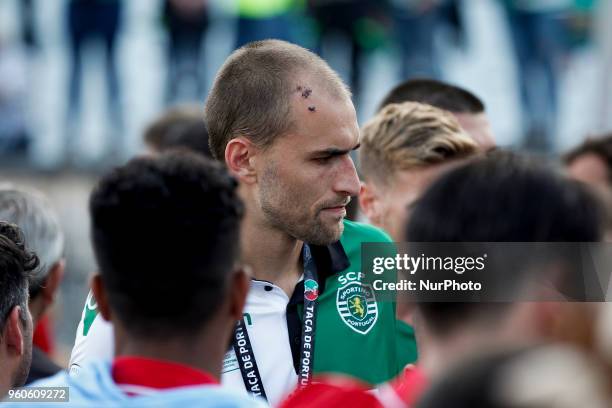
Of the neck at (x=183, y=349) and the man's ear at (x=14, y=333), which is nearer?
the neck at (x=183, y=349)

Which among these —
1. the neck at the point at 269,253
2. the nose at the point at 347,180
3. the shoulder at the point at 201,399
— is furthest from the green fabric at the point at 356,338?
the shoulder at the point at 201,399

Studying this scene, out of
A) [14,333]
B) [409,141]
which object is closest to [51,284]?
[14,333]

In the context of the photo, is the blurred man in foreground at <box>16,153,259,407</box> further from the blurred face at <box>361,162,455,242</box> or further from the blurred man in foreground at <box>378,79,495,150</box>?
the blurred man in foreground at <box>378,79,495,150</box>

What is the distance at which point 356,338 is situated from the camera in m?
3.22

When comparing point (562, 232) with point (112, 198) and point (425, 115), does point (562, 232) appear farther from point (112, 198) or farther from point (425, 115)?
point (425, 115)

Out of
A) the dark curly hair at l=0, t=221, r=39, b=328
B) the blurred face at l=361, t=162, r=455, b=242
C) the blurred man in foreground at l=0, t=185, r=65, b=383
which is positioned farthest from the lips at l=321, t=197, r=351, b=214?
the blurred man in foreground at l=0, t=185, r=65, b=383

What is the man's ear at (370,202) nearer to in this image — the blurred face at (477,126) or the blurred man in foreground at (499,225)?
the blurred face at (477,126)

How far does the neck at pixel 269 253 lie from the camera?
3.30 meters

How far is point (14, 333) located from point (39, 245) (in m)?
1.14

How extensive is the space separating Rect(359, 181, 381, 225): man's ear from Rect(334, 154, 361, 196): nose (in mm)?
839

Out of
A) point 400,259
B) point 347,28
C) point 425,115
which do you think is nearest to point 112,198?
point 400,259

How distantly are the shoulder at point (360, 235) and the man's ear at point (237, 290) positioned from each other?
54.4 inches

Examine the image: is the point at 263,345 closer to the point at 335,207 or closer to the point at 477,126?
the point at 335,207

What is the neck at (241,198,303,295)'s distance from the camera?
3297 millimetres
